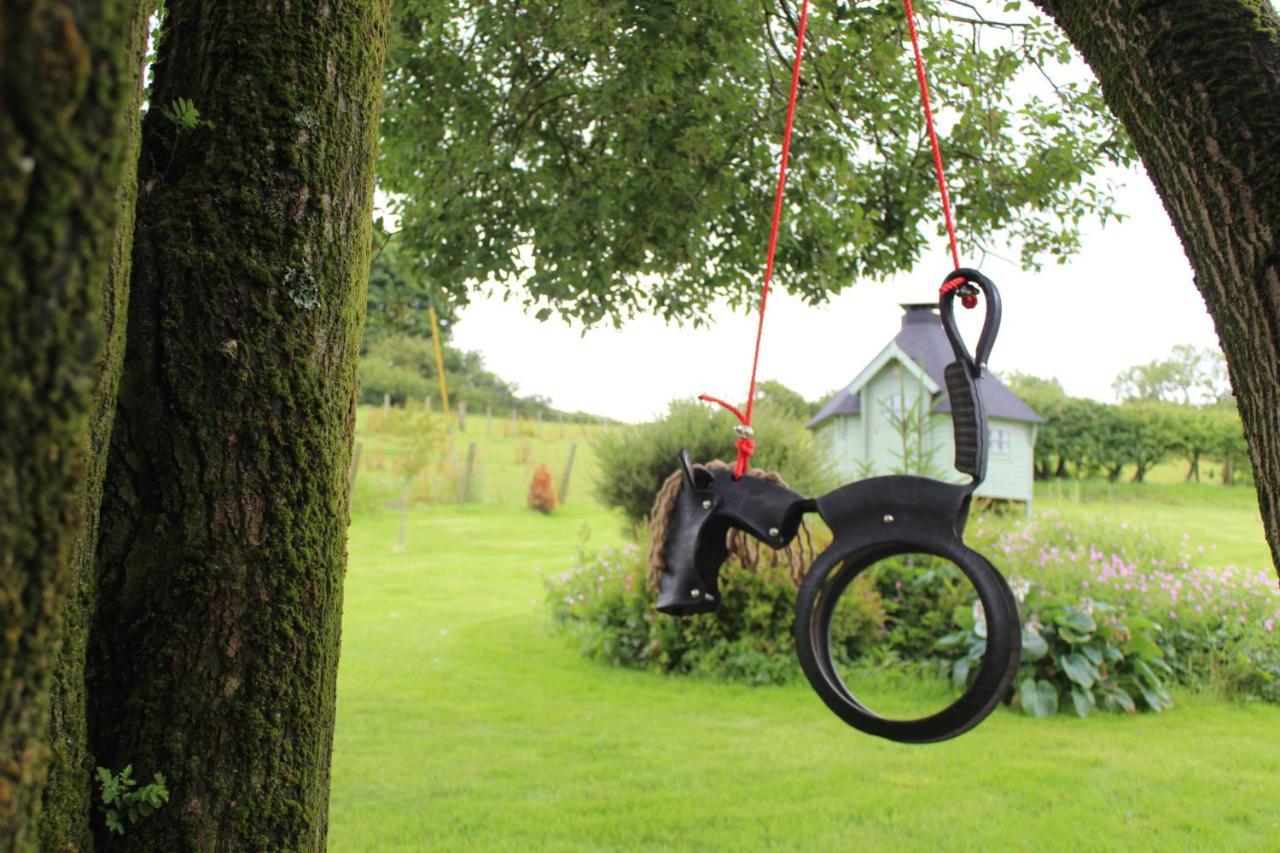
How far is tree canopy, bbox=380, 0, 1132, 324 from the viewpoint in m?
4.96

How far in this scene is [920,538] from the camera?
2.17 meters

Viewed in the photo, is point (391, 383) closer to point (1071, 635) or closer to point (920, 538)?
point (1071, 635)

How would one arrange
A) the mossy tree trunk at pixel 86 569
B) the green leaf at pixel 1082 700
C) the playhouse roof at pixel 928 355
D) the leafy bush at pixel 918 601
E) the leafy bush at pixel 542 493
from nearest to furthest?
the mossy tree trunk at pixel 86 569, the green leaf at pixel 1082 700, the leafy bush at pixel 918 601, the playhouse roof at pixel 928 355, the leafy bush at pixel 542 493

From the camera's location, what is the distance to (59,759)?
1655 mm

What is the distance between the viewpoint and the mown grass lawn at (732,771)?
4.18 meters

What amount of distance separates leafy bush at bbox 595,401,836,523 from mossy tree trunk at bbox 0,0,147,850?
8.59m

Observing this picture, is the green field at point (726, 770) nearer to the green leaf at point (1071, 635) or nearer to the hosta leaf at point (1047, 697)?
the hosta leaf at point (1047, 697)

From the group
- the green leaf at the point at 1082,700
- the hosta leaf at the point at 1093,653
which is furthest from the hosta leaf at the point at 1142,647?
the green leaf at the point at 1082,700

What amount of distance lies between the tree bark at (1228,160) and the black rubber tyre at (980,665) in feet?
1.72

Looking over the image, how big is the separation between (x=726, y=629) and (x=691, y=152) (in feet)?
11.7

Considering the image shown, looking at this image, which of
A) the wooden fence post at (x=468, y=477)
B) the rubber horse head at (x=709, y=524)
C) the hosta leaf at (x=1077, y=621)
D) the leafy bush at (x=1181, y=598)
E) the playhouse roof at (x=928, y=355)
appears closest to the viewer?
the rubber horse head at (x=709, y=524)

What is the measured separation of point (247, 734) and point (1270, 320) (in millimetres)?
2001

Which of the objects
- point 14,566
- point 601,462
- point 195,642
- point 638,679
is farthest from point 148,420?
point 601,462

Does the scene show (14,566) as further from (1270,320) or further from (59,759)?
(1270,320)
